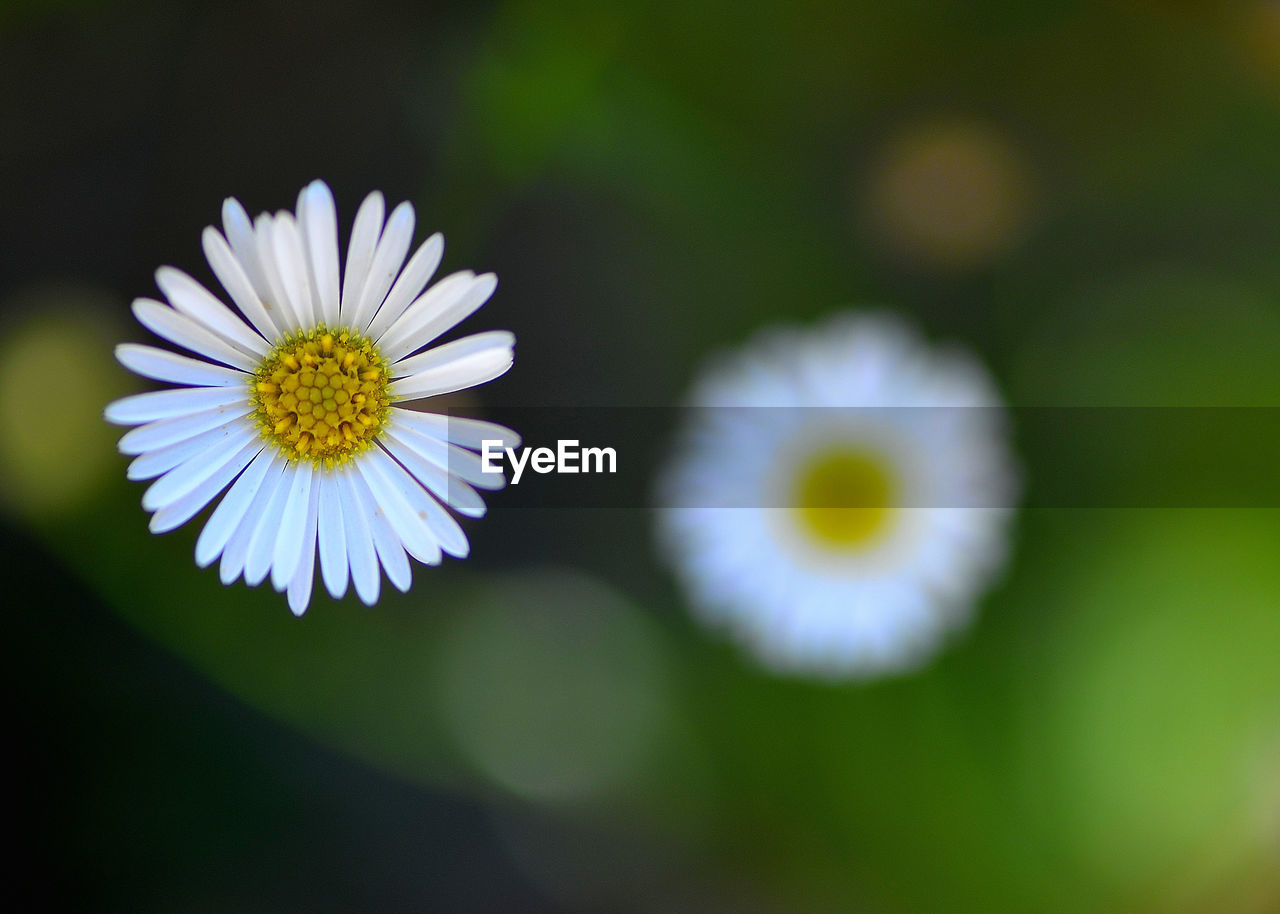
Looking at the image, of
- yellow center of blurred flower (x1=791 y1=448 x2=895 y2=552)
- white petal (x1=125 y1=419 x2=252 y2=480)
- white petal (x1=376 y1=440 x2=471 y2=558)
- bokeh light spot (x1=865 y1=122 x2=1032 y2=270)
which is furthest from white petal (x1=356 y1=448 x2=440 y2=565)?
bokeh light spot (x1=865 y1=122 x2=1032 y2=270)

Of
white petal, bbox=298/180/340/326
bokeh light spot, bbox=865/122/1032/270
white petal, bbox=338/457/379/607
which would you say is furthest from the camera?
bokeh light spot, bbox=865/122/1032/270

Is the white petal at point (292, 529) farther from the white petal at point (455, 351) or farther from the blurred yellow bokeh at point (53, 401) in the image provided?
the blurred yellow bokeh at point (53, 401)

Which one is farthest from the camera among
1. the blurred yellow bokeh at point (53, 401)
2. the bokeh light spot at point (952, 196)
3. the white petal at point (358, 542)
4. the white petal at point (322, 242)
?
the bokeh light spot at point (952, 196)

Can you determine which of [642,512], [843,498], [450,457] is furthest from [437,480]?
[843,498]

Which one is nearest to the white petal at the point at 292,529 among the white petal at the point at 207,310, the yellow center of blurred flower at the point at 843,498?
the white petal at the point at 207,310

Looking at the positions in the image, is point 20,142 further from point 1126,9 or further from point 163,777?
point 1126,9

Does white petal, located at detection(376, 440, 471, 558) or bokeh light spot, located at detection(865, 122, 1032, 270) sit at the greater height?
bokeh light spot, located at detection(865, 122, 1032, 270)

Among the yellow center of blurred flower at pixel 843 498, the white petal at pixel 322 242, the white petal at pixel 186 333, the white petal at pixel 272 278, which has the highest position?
the yellow center of blurred flower at pixel 843 498

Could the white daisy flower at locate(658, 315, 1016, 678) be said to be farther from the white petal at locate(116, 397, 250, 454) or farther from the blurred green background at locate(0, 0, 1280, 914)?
the white petal at locate(116, 397, 250, 454)
